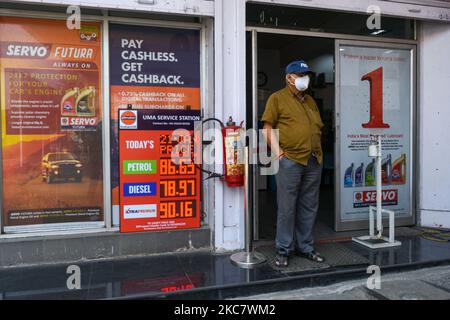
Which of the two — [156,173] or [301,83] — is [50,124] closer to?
[156,173]

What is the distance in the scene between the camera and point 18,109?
4.07 meters

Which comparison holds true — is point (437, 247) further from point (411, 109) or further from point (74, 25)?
point (74, 25)

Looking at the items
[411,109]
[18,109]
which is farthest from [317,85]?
[18,109]

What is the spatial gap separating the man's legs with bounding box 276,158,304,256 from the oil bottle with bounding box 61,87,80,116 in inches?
89.4

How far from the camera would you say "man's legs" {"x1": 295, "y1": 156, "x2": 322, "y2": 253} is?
4.05m

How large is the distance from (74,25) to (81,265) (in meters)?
2.49

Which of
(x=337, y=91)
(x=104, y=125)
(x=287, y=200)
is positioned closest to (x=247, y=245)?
(x=287, y=200)

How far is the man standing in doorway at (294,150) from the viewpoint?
154 inches

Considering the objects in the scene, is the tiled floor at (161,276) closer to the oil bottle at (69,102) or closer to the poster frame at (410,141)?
the poster frame at (410,141)

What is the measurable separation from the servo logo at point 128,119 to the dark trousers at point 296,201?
5.41 feet

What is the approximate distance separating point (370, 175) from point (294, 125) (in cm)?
200

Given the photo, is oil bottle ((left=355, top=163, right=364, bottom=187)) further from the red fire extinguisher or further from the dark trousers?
the red fire extinguisher

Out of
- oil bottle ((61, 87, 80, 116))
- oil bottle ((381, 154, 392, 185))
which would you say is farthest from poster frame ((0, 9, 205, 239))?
oil bottle ((381, 154, 392, 185))
